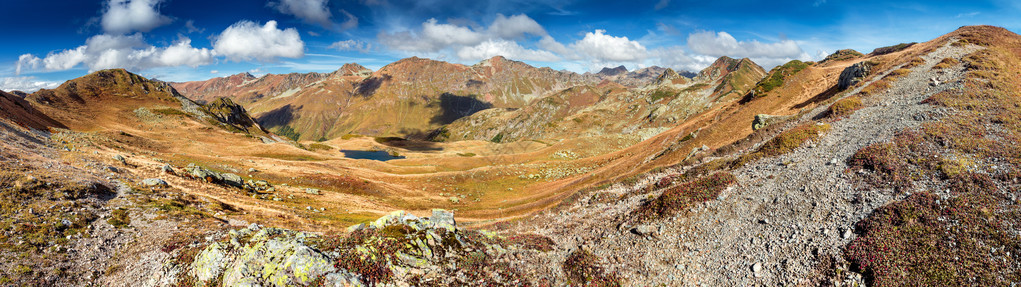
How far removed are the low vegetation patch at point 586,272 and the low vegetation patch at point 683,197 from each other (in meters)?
6.46

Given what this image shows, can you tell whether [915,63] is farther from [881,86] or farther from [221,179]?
[221,179]

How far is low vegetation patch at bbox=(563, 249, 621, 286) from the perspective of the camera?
62.3 feet

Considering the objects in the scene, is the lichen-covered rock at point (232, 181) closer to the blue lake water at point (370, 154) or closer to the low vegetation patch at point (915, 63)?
the low vegetation patch at point (915, 63)

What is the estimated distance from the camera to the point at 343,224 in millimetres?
33438

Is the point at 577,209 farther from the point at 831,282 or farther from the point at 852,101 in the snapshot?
the point at 852,101

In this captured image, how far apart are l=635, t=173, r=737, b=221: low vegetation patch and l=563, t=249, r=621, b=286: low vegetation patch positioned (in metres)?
6.46

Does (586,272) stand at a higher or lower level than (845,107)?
lower

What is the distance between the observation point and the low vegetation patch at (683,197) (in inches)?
978

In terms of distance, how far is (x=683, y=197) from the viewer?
84.3 ft

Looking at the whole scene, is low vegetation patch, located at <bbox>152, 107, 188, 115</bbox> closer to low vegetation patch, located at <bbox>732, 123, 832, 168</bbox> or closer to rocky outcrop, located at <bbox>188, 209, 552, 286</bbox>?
rocky outcrop, located at <bbox>188, 209, 552, 286</bbox>

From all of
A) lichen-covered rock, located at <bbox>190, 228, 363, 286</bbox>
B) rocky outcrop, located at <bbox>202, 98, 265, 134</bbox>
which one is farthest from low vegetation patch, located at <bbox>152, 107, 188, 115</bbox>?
lichen-covered rock, located at <bbox>190, 228, 363, 286</bbox>

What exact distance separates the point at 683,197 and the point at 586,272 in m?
10.9

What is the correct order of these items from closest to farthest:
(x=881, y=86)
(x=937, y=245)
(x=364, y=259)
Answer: (x=937, y=245) → (x=364, y=259) → (x=881, y=86)

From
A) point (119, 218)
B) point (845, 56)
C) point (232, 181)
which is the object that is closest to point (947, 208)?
point (119, 218)
